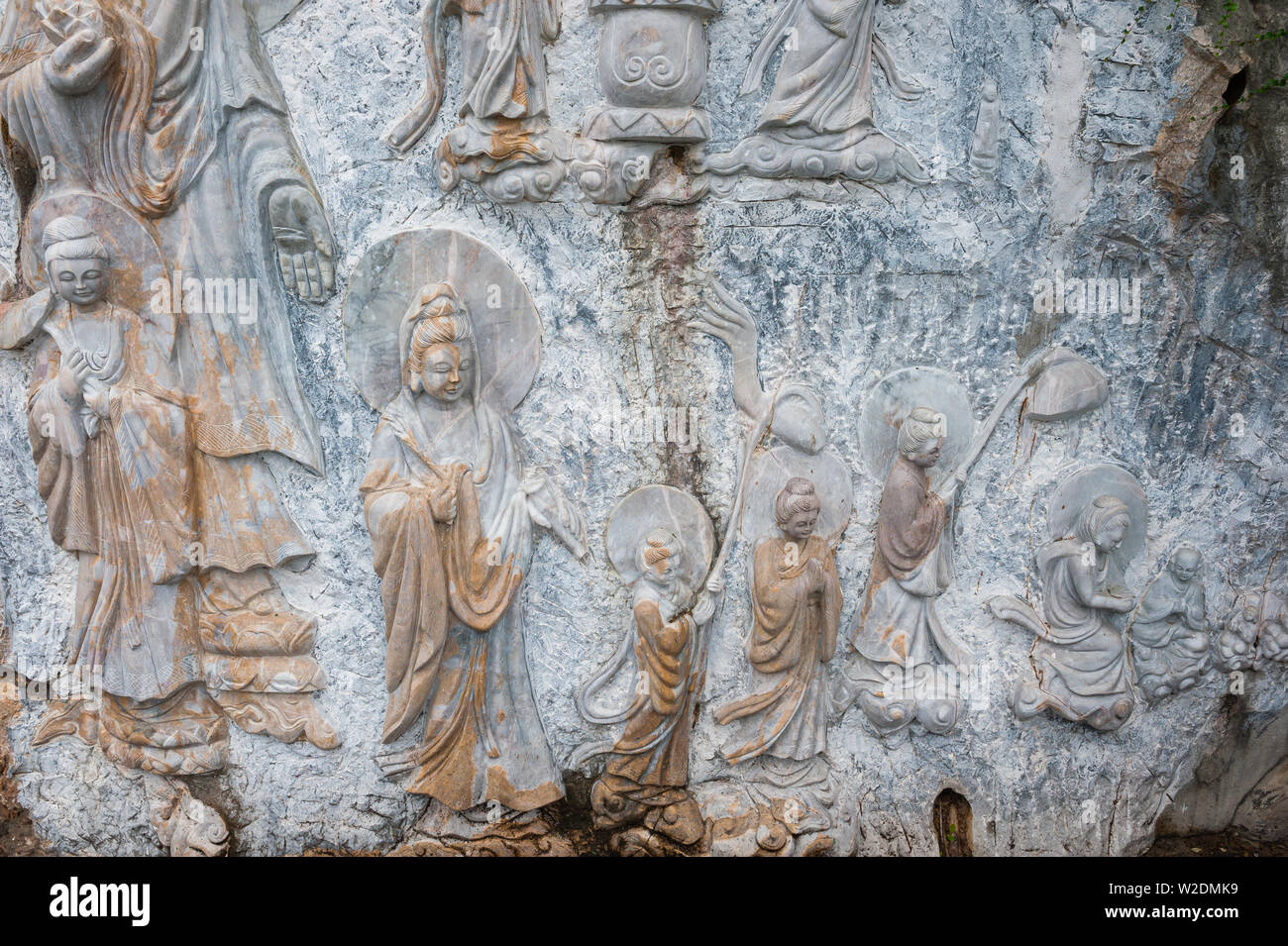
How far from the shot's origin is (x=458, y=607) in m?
5.18

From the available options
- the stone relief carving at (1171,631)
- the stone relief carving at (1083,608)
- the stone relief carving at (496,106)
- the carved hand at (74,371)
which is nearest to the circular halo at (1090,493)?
the stone relief carving at (1083,608)

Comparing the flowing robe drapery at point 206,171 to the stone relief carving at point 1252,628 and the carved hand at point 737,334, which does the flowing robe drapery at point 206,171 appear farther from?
the stone relief carving at point 1252,628

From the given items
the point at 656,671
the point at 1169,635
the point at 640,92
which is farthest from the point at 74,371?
the point at 1169,635

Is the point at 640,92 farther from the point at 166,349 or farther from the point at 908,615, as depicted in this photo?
the point at 908,615

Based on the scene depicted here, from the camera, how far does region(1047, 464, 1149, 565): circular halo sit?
5.34 m

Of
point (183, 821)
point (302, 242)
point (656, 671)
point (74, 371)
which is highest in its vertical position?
point (302, 242)

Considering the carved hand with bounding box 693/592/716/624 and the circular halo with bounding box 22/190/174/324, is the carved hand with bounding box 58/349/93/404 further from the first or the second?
the carved hand with bounding box 693/592/716/624

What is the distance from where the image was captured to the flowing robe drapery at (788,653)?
5234mm

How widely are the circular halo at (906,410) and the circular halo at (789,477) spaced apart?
154 mm

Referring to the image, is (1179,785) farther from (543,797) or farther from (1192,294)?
(543,797)

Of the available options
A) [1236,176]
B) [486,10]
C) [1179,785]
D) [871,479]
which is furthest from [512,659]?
[1236,176]

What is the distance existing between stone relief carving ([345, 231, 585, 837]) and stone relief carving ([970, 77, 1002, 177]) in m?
2.01

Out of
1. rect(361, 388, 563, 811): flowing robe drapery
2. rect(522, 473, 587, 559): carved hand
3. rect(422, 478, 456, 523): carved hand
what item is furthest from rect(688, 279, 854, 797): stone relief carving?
rect(422, 478, 456, 523): carved hand

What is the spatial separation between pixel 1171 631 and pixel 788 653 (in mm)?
1790
